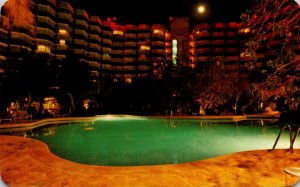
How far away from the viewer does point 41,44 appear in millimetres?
56219

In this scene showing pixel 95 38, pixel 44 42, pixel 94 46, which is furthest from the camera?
pixel 95 38

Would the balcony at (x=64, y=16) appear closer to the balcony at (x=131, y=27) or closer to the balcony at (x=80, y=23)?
the balcony at (x=80, y=23)

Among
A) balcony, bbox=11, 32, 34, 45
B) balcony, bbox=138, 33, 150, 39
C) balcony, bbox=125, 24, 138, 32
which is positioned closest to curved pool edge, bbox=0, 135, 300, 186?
balcony, bbox=11, 32, 34, 45

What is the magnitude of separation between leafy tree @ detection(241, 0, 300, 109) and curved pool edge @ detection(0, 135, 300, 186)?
1.81 m

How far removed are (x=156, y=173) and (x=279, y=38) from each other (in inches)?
174

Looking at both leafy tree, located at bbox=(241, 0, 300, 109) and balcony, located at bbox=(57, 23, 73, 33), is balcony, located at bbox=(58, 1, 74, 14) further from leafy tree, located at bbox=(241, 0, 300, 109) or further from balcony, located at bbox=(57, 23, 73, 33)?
leafy tree, located at bbox=(241, 0, 300, 109)

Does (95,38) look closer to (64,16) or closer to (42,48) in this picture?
(64,16)

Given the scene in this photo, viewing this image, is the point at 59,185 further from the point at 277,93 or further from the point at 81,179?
the point at 277,93

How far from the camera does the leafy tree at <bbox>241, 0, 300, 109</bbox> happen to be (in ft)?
17.4

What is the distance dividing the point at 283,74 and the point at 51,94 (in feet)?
87.6

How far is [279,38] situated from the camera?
6.22m

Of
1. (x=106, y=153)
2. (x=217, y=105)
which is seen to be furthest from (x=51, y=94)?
(x=106, y=153)

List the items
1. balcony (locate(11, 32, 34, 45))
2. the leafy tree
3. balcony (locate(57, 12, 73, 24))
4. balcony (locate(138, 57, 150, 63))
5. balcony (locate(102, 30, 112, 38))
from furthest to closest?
balcony (locate(138, 57, 150, 63))
balcony (locate(102, 30, 112, 38))
balcony (locate(57, 12, 73, 24))
balcony (locate(11, 32, 34, 45))
the leafy tree

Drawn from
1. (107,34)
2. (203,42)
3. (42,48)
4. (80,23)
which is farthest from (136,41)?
(42,48)
